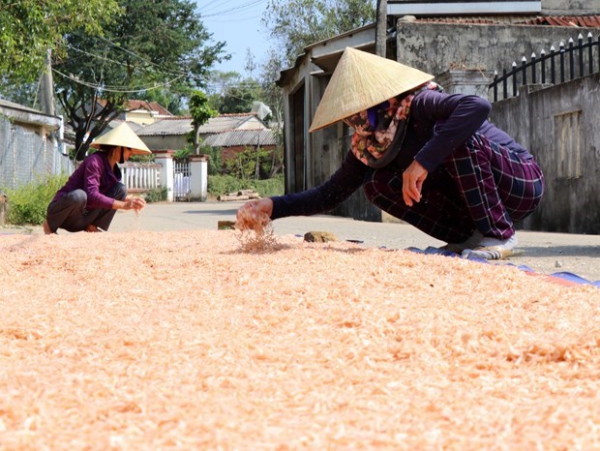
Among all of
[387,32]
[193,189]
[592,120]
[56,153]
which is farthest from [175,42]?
[592,120]

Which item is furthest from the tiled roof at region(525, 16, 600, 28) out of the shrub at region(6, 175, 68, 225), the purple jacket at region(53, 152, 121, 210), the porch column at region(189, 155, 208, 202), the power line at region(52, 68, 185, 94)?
the power line at region(52, 68, 185, 94)

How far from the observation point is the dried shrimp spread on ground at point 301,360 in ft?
5.06

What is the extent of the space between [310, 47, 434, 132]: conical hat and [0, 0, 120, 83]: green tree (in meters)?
9.35

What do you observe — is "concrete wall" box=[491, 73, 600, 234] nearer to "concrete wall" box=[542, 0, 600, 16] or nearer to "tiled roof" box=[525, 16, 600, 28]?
"tiled roof" box=[525, 16, 600, 28]

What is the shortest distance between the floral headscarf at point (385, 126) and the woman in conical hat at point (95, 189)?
2.88 meters

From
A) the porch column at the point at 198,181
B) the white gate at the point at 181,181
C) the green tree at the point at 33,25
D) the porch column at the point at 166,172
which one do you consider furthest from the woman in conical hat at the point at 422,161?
the white gate at the point at 181,181

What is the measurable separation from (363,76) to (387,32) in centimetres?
1092

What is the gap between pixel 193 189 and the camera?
29531 mm

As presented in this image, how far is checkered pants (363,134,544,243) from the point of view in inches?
168

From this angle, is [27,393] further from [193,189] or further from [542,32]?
[193,189]

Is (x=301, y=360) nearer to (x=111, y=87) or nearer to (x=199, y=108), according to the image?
(x=111, y=87)

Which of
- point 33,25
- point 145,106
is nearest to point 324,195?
point 33,25

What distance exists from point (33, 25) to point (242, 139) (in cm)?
3081

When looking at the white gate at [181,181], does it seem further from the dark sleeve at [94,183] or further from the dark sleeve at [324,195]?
the dark sleeve at [324,195]
